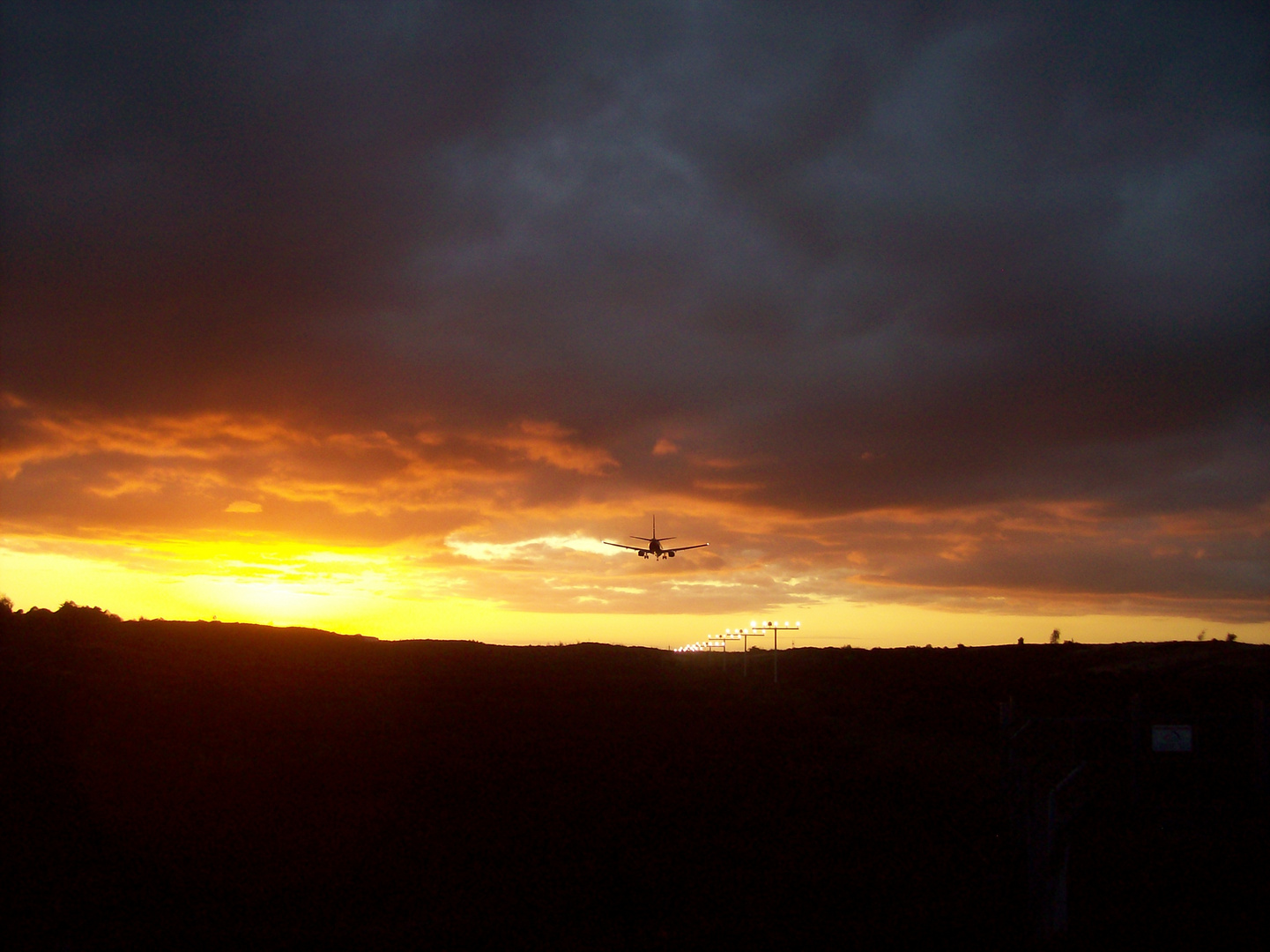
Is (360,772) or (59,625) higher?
(59,625)

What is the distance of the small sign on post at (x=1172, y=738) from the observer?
50.0ft

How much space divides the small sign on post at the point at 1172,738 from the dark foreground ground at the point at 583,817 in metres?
0.71

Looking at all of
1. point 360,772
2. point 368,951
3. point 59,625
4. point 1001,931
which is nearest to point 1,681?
point 360,772

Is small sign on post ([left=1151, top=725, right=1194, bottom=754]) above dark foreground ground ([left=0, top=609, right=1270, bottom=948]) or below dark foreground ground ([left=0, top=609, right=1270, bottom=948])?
above

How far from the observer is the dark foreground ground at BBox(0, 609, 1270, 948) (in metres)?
11.3

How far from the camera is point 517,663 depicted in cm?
5578

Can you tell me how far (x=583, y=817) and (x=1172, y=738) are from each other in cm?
1019

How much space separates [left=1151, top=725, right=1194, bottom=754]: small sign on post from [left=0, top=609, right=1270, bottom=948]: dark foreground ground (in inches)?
27.9

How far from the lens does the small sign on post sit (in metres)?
15.2

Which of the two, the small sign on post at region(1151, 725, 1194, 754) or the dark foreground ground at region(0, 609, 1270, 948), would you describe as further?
the small sign on post at region(1151, 725, 1194, 754)

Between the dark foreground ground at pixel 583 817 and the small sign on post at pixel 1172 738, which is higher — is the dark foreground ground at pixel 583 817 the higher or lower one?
the lower one

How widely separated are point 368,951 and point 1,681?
19.8 m

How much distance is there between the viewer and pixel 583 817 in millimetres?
17266

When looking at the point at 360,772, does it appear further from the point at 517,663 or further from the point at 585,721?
the point at 517,663
